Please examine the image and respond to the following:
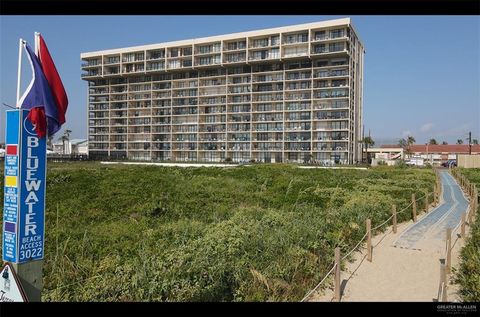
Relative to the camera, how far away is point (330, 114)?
60.8m

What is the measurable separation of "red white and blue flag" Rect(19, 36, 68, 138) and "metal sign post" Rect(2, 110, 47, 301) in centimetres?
13

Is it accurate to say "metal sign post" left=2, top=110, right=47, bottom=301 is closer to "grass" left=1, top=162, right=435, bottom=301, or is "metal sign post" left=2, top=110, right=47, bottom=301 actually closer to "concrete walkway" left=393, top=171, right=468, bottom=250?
"grass" left=1, top=162, right=435, bottom=301

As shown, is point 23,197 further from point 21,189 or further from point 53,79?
point 53,79

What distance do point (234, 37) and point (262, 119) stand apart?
16.9 meters

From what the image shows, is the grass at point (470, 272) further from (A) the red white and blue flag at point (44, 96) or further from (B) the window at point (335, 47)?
(B) the window at point (335, 47)

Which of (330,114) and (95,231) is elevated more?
(330,114)

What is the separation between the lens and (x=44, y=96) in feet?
14.6

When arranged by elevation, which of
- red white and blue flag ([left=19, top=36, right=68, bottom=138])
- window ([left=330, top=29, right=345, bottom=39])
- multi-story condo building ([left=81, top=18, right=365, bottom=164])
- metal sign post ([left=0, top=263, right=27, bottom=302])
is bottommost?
metal sign post ([left=0, top=263, right=27, bottom=302])

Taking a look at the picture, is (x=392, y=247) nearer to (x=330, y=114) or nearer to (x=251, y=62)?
(x=330, y=114)

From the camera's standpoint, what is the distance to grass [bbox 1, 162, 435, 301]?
6.97 metres

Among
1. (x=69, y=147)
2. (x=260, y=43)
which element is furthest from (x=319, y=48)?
(x=69, y=147)

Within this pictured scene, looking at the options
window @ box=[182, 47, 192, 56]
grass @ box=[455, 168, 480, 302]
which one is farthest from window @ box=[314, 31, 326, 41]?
grass @ box=[455, 168, 480, 302]

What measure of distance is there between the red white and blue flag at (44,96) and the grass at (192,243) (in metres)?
3.61
